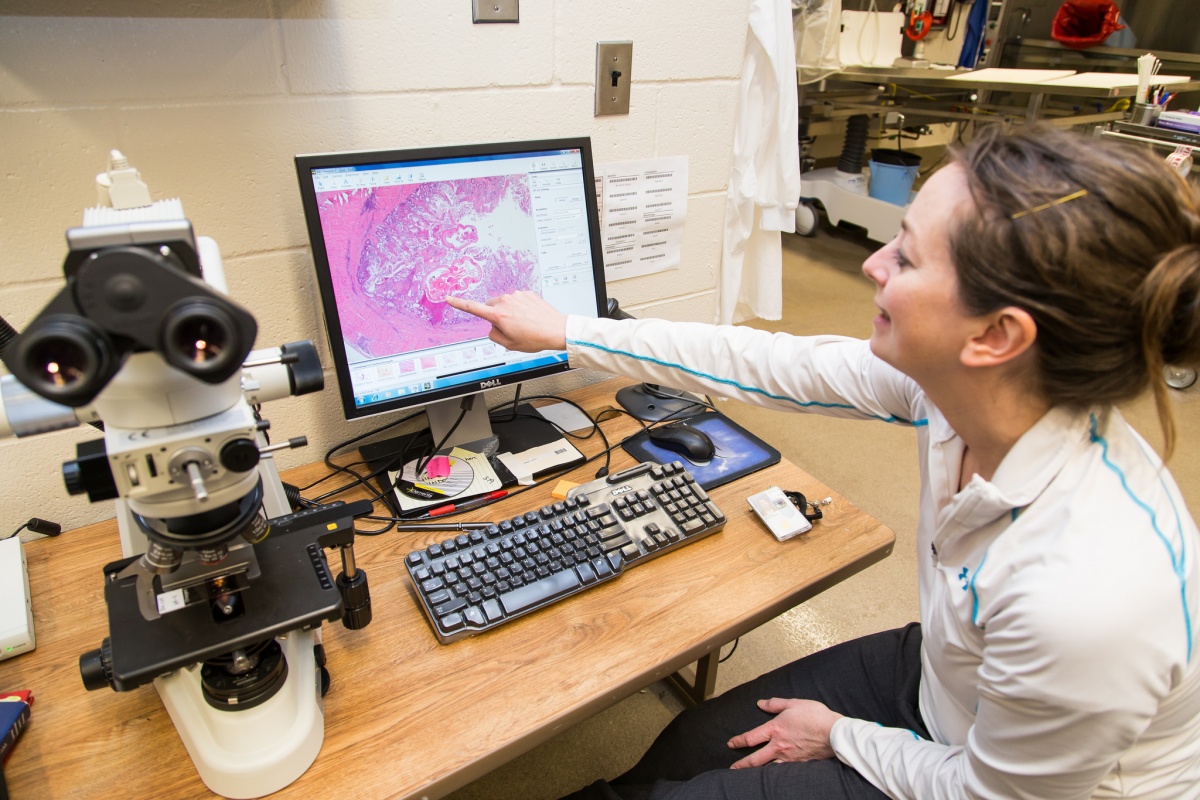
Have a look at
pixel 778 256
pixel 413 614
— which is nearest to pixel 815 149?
pixel 778 256

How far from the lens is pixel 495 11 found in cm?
114

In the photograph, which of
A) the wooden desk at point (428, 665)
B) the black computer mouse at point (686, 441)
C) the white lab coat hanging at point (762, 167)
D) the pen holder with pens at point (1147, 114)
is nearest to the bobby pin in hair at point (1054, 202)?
the wooden desk at point (428, 665)

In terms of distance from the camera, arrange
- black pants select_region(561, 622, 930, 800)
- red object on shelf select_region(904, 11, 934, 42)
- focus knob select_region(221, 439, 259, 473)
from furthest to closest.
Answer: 1. red object on shelf select_region(904, 11, 934, 42)
2. black pants select_region(561, 622, 930, 800)
3. focus knob select_region(221, 439, 259, 473)

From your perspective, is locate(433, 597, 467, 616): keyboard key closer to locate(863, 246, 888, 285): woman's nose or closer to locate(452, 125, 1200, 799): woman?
locate(452, 125, 1200, 799): woman

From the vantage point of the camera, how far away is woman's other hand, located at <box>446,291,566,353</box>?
111 centimetres

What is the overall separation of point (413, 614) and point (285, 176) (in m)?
0.68

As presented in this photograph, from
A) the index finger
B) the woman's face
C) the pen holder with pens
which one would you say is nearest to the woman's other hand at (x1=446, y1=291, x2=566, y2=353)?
the index finger

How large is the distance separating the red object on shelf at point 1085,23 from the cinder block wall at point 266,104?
461cm

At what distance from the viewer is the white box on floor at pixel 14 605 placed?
86cm

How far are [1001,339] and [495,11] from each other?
908 millimetres

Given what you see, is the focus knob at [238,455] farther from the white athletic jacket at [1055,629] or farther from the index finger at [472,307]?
the white athletic jacket at [1055,629]

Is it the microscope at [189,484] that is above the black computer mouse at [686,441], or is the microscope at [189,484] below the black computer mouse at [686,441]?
above

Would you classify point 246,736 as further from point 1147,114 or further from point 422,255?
point 1147,114

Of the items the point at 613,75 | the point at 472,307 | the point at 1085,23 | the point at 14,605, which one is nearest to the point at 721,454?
the point at 472,307
